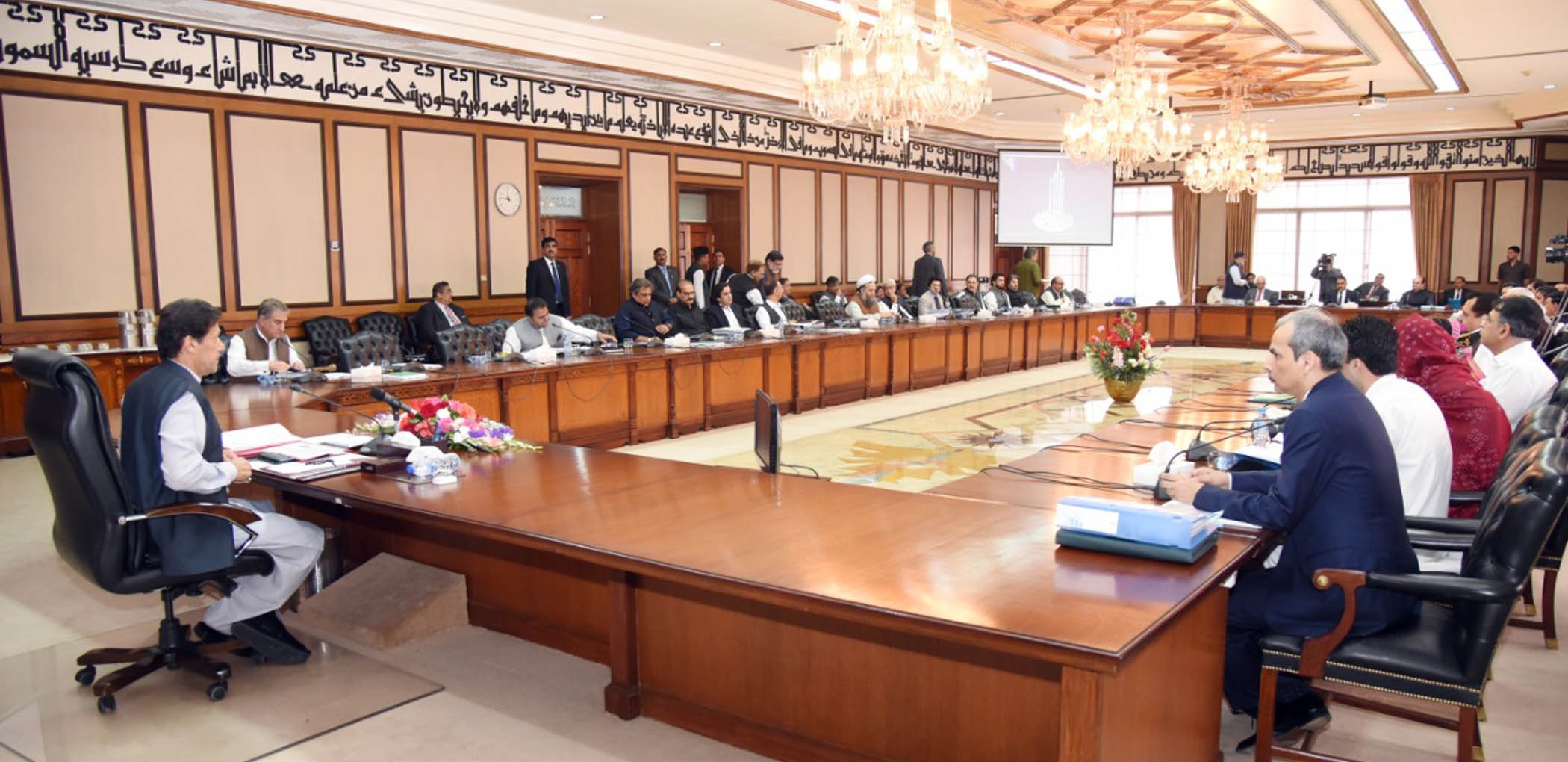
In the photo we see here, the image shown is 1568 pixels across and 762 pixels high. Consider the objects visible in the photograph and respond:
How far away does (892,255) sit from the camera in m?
A: 15.4

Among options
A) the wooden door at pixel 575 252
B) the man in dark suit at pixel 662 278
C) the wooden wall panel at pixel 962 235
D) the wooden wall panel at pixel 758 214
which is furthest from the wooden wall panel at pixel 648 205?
the wooden wall panel at pixel 962 235

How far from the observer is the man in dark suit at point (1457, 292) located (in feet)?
47.6

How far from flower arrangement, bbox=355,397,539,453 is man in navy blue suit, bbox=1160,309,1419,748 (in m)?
2.39

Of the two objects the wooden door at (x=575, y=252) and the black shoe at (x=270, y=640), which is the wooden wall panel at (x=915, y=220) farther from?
the black shoe at (x=270, y=640)

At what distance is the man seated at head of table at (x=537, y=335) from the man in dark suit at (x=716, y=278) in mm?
3799

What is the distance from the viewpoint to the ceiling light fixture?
8.64 m

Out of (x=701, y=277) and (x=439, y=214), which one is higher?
(x=439, y=214)

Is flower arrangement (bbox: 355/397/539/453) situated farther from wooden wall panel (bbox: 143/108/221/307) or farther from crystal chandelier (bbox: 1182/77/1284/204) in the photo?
crystal chandelier (bbox: 1182/77/1284/204)

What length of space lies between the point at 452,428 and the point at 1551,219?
1703cm

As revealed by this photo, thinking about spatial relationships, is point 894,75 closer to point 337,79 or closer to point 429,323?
point 429,323

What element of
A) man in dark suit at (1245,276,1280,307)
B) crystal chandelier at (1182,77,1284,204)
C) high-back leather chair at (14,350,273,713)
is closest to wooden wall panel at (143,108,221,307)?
high-back leather chair at (14,350,273,713)

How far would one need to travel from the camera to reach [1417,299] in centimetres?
1466

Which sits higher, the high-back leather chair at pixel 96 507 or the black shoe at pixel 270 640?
the high-back leather chair at pixel 96 507

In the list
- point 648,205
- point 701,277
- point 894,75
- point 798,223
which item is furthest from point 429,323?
point 798,223
